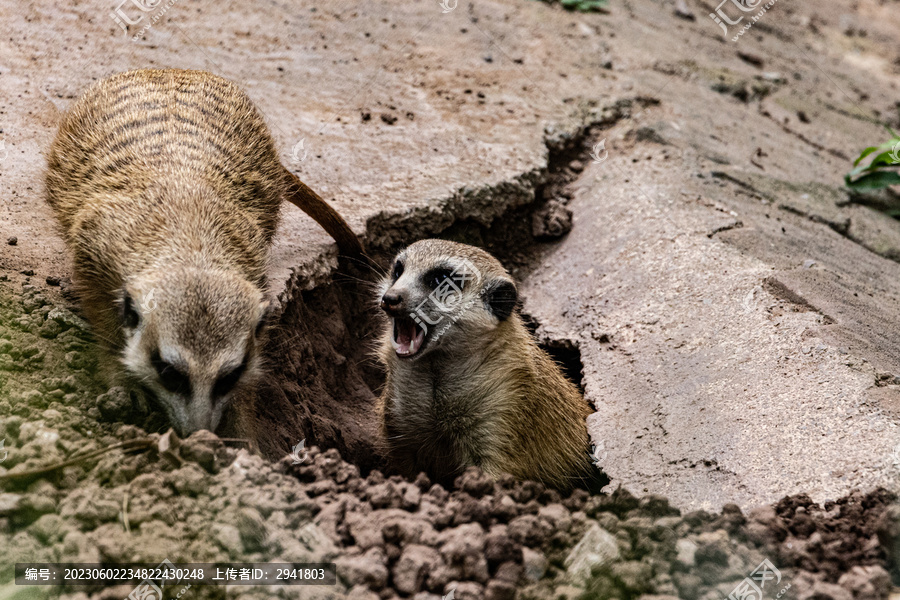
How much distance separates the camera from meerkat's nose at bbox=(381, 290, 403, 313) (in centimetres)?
402

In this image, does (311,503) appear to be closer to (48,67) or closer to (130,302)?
(130,302)

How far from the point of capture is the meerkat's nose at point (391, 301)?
402cm

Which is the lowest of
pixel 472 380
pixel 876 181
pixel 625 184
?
pixel 472 380

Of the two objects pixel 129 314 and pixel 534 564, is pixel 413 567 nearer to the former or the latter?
pixel 534 564

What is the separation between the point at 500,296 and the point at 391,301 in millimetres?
694

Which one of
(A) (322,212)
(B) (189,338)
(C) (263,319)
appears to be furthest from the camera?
(A) (322,212)

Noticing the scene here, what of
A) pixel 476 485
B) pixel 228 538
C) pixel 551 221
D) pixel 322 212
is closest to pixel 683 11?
pixel 551 221

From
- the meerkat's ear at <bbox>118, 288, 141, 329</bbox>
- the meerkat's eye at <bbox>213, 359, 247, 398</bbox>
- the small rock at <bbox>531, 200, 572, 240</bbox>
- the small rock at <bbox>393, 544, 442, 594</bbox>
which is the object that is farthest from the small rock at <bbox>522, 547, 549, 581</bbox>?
the small rock at <bbox>531, 200, 572, 240</bbox>

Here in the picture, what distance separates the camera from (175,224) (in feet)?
12.1

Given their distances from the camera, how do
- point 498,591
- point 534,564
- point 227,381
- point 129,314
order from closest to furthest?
point 498,591, point 534,564, point 227,381, point 129,314

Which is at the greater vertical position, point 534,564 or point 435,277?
point 435,277

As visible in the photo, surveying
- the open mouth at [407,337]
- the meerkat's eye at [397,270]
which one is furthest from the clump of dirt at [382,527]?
the meerkat's eye at [397,270]

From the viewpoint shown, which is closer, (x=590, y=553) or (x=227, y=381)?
(x=590, y=553)

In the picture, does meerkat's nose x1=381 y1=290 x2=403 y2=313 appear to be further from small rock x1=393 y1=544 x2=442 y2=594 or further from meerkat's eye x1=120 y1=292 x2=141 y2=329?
small rock x1=393 y1=544 x2=442 y2=594
